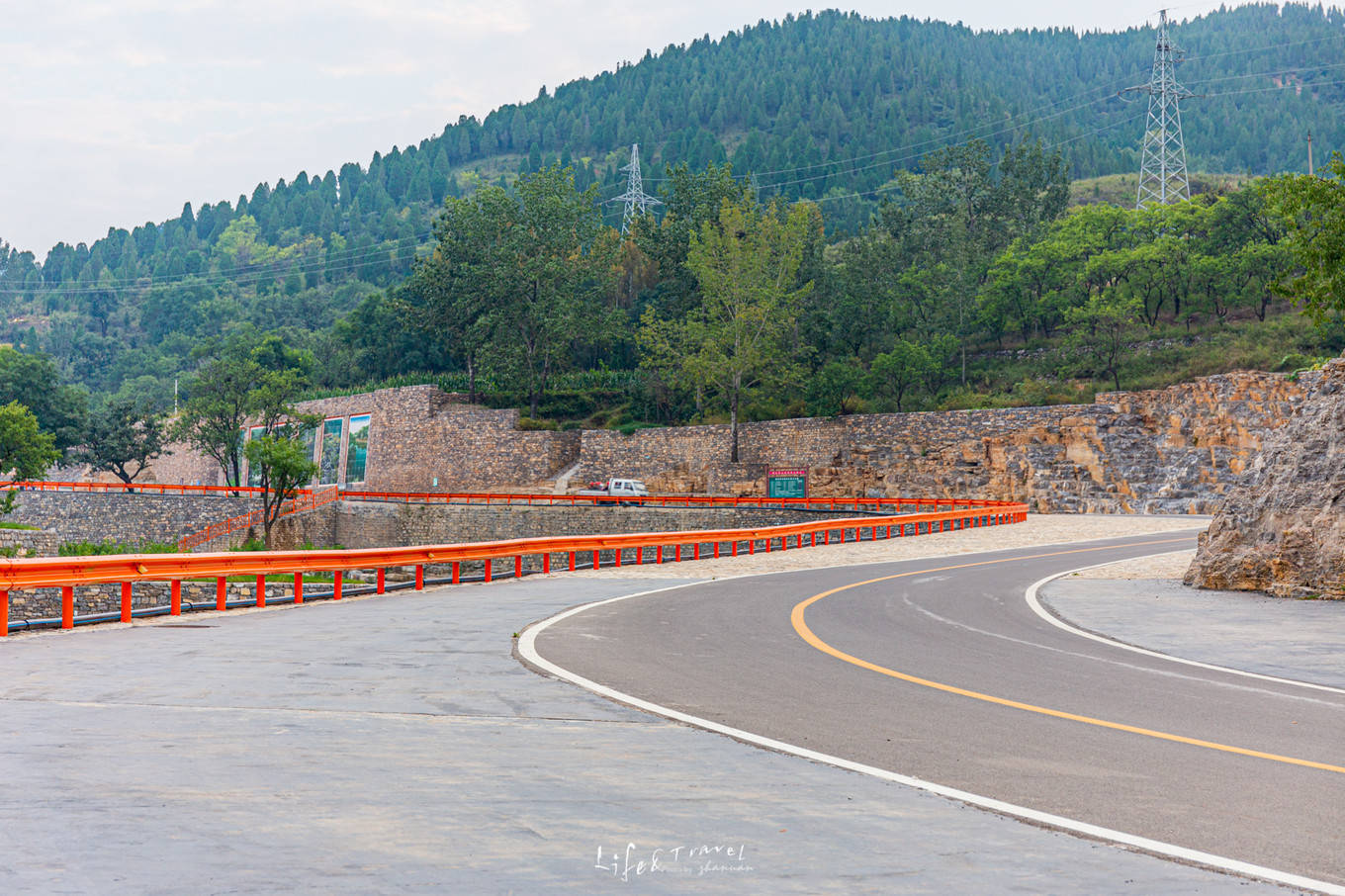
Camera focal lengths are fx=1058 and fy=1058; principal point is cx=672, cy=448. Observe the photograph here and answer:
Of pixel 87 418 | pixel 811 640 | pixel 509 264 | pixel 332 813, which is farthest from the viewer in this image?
pixel 87 418

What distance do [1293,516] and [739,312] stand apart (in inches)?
2010

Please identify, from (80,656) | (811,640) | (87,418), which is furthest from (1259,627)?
(87,418)

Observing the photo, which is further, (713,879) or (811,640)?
(811,640)

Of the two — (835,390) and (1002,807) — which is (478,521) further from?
(1002,807)

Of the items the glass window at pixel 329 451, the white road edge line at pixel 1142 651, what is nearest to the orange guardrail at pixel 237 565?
the white road edge line at pixel 1142 651

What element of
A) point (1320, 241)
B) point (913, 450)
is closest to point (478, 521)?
point (913, 450)

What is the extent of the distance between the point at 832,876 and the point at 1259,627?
12.2 meters

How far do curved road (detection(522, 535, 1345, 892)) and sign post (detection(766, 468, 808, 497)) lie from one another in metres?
44.4

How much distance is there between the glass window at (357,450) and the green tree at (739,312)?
23.9 m

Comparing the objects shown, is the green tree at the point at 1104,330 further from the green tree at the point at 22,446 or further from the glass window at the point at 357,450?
the green tree at the point at 22,446

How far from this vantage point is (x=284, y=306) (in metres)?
173

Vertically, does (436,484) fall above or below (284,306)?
below

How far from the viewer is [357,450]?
80.6 meters

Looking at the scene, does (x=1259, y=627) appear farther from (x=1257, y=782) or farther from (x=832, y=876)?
(x=832, y=876)
